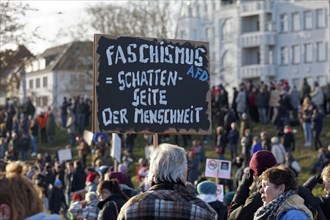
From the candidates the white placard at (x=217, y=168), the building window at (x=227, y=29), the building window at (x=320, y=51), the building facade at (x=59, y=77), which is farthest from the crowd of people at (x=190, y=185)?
the building window at (x=227, y=29)

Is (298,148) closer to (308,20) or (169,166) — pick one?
(169,166)

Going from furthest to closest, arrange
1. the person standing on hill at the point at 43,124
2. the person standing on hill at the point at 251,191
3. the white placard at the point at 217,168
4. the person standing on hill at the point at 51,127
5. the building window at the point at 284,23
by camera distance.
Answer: the building window at the point at 284,23 → the person standing on hill at the point at 51,127 → the person standing on hill at the point at 43,124 → the white placard at the point at 217,168 → the person standing on hill at the point at 251,191

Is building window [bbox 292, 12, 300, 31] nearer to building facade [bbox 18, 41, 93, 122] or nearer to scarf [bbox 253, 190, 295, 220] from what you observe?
building facade [bbox 18, 41, 93, 122]

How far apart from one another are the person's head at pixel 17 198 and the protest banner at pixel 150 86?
5.88 m

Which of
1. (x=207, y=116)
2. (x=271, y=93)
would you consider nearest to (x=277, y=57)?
(x=271, y=93)

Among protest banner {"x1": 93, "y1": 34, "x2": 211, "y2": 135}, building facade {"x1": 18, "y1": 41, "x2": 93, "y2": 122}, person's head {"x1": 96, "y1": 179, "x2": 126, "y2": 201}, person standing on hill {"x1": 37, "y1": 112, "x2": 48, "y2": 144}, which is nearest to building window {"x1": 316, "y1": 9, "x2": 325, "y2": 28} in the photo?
building facade {"x1": 18, "y1": 41, "x2": 93, "y2": 122}

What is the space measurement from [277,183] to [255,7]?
283ft

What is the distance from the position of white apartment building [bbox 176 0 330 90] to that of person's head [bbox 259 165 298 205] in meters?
77.5

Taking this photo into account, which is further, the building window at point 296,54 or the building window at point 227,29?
the building window at point 227,29

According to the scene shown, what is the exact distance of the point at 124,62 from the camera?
11992 mm

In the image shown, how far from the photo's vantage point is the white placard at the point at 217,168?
72.8 feet

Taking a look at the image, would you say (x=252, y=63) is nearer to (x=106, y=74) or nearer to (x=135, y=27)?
(x=135, y=27)

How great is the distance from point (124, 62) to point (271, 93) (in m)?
29.7

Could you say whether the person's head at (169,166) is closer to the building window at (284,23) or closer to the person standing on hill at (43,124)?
the person standing on hill at (43,124)
